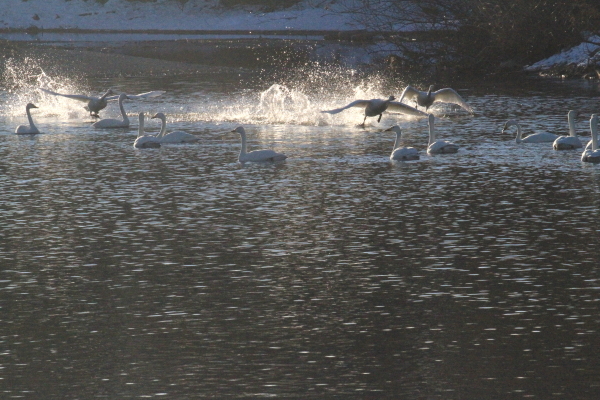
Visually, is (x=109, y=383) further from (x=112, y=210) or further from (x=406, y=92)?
(x=406, y=92)

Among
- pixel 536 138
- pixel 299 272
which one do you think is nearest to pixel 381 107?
pixel 536 138

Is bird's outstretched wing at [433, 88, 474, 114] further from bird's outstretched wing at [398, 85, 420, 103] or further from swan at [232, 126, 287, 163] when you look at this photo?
swan at [232, 126, 287, 163]

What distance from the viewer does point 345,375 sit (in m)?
7.03

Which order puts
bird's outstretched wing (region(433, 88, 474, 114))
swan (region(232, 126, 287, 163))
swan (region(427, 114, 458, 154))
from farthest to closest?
bird's outstretched wing (region(433, 88, 474, 114)) < swan (region(427, 114, 458, 154)) < swan (region(232, 126, 287, 163))

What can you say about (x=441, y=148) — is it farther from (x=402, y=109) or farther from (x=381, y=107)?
(x=402, y=109)

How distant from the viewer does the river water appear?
7086mm

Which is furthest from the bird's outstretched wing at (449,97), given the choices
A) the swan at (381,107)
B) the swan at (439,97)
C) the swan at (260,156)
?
the swan at (260,156)

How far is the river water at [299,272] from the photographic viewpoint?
7.09 metres

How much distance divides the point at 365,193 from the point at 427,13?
26.4 metres

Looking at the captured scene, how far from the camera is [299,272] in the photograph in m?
9.88

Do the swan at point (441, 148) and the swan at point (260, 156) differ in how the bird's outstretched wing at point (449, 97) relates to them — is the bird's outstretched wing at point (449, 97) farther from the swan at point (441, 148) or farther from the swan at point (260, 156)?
the swan at point (260, 156)

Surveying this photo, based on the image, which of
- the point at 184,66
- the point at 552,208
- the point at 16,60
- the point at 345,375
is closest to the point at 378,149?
the point at 552,208

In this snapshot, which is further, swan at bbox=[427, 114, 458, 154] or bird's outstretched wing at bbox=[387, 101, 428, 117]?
bird's outstretched wing at bbox=[387, 101, 428, 117]

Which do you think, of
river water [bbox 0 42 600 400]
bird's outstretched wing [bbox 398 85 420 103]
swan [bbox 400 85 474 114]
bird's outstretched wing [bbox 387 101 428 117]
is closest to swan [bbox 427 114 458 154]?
river water [bbox 0 42 600 400]
